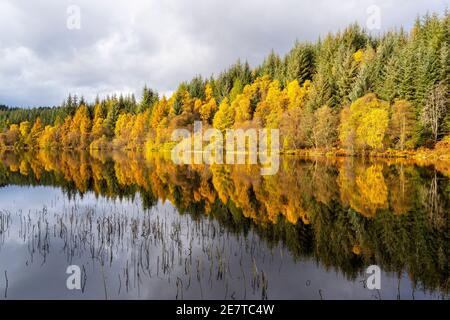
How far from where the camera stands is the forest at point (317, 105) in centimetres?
5175

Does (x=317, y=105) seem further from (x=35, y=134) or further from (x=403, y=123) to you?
(x=35, y=134)

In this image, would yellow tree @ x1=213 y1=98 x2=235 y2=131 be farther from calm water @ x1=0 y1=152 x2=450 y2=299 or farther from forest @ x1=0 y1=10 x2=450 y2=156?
calm water @ x1=0 y1=152 x2=450 y2=299

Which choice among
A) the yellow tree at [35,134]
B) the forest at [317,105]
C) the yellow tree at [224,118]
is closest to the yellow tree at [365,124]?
the forest at [317,105]

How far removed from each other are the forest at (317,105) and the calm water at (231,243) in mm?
34797

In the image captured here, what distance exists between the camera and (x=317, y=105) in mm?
63719

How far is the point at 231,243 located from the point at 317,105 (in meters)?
56.3

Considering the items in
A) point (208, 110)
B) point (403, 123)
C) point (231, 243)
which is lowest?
point (231, 243)

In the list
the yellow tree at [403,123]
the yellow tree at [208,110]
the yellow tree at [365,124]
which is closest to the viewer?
the yellow tree at [365,124]

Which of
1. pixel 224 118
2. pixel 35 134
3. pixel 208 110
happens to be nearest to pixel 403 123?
pixel 224 118

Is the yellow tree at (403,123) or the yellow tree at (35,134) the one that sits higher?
the yellow tree at (35,134)

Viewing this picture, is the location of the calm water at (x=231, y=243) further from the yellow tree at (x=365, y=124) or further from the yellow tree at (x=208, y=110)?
the yellow tree at (x=208, y=110)

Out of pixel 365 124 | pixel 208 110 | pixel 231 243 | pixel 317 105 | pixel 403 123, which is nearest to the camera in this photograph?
pixel 231 243

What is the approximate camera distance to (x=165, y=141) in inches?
3322

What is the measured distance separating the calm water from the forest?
114 ft
